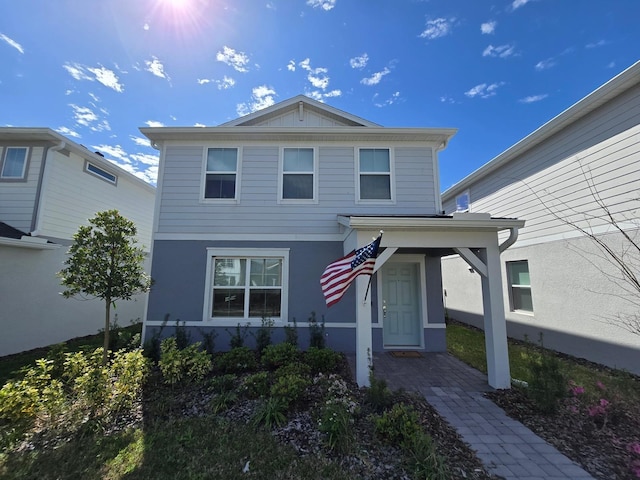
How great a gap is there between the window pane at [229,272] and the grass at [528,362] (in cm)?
598

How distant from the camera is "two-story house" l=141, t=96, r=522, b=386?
6855 millimetres

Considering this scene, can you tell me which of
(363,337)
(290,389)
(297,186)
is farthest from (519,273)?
(290,389)

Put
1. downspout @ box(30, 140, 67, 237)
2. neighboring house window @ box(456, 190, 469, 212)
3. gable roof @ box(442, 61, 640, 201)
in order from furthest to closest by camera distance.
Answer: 1. neighboring house window @ box(456, 190, 469, 212)
2. downspout @ box(30, 140, 67, 237)
3. gable roof @ box(442, 61, 640, 201)

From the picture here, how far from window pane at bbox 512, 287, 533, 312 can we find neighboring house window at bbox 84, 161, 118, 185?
15582mm

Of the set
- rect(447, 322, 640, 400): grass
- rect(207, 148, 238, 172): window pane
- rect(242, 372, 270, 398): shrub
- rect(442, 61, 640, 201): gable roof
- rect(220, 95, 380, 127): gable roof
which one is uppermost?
rect(220, 95, 380, 127): gable roof

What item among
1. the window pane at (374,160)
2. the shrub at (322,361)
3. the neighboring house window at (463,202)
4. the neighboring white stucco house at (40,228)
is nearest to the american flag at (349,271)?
the shrub at (322,361)

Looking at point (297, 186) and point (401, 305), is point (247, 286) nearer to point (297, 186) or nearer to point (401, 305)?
point (297, 186)

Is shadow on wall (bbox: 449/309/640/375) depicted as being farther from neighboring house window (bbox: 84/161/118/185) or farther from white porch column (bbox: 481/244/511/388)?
neighboring house window (bbox: 84/161/118/185)

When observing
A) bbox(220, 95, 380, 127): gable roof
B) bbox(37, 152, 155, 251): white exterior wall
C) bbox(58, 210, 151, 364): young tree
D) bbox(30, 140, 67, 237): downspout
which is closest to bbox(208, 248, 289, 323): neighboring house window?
bbox(58, 210, 151, 364): young tree

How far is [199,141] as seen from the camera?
7.45 m

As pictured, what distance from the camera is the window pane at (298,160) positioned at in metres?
7.44

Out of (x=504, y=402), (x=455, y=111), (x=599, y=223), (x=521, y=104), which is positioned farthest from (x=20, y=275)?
(x=521, y=104)

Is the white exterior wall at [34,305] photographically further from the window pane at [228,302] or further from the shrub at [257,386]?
the shrub at [257,386]

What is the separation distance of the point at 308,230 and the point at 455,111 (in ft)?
20.8
